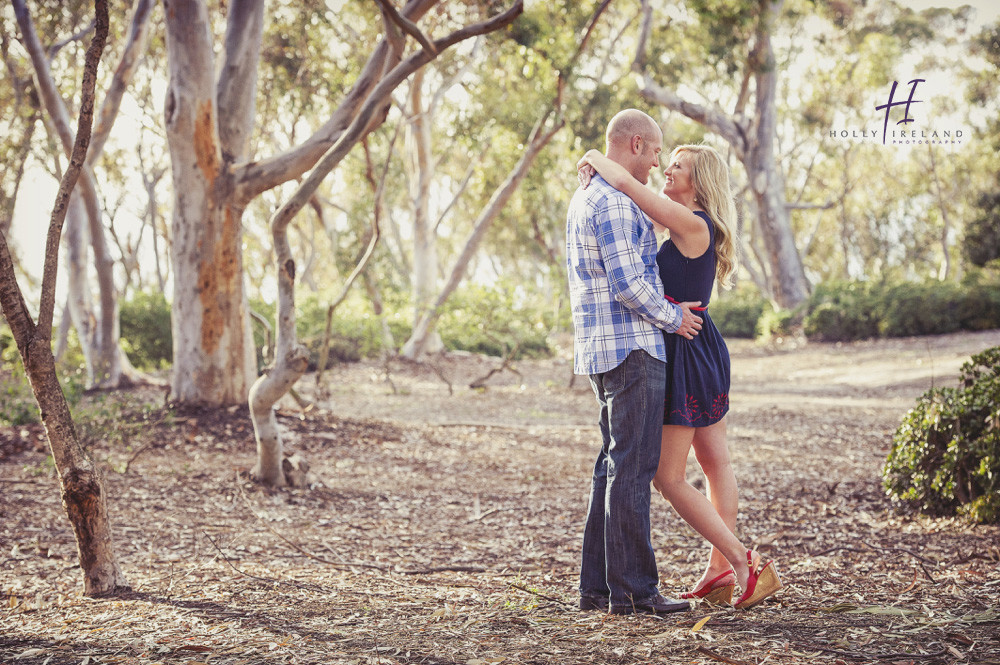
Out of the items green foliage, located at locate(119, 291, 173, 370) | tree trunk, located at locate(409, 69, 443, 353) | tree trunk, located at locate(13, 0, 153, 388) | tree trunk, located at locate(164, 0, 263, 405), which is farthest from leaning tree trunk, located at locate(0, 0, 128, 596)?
tree trunk, located at locate(409, 69, 443, 353)

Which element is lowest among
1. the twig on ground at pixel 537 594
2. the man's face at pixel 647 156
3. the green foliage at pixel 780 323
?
the twig on ground at pixel 537 594

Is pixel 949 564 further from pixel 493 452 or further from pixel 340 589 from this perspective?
pixel 493 452

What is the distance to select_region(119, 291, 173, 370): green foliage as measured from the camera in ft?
57.1

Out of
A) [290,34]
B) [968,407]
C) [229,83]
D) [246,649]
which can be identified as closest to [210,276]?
[229,83]

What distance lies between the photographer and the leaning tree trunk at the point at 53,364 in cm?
323

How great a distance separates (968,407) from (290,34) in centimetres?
1273

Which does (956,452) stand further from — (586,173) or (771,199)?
(771,199)

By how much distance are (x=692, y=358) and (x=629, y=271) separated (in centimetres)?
47

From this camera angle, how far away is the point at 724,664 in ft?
8.51

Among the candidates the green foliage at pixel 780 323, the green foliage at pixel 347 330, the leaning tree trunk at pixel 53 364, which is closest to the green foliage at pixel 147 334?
the green foliage at pixel 347 330

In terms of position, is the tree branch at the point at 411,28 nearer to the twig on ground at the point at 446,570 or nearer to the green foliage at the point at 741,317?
the twig on ground at the point at 446,570

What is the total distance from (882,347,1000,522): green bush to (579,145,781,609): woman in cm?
187

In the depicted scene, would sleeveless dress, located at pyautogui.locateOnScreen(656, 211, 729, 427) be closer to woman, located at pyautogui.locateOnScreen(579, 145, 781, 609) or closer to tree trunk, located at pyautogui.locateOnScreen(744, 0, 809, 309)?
woman, located at pyautogui.locateOnScreen(579, 145, 781, 609)

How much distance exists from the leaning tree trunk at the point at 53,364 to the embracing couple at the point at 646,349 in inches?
78.5
